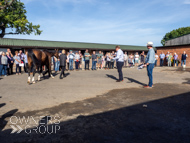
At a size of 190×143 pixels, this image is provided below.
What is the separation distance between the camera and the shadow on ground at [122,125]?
2.48m

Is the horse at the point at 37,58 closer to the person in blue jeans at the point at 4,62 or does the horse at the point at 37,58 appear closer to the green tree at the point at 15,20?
the person in blue jeans at the point at 4,62

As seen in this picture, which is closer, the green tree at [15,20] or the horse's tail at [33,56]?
the horse's tail at [33,56]

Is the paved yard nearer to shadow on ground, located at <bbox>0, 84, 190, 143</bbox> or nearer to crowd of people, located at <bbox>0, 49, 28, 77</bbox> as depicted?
shadow on ground, located at <bbox>0, 84, 190, 143</bbox>

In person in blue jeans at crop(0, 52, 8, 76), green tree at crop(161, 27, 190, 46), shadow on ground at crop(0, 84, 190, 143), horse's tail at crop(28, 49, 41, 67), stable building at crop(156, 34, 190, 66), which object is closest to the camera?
shadow on ground at crop(0, 84, 190, 143)

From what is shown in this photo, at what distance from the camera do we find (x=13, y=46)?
18.6 metres

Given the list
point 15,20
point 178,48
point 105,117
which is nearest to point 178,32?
point 178,48

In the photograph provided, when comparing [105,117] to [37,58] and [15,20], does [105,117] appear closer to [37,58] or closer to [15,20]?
[37,58]

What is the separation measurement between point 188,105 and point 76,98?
364 cm

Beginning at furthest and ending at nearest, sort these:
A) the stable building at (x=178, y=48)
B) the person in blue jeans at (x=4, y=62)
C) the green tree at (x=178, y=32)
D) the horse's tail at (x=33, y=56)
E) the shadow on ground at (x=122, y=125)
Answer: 1. the green tree at (x=178, y=32)
2. the stable building at (x=178, y=48)
3. the person in blue jeans at (x=4, y=62)
4. the horse's tail at (x=33, y=56)
5. the shadow on ground at (x=122, y=125)

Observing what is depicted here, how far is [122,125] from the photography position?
296 centimetres

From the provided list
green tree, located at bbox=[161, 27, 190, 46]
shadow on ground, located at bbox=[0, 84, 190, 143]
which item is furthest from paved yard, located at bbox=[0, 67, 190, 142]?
green tree, located at bbox=[161, 27, 190, 46]

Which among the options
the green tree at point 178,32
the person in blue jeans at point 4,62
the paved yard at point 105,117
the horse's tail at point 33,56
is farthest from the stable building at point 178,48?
the green tree at point 178,32

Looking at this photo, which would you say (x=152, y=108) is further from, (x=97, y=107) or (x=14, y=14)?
(x=14, y=14)

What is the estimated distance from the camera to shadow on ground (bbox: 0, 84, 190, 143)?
2479mm
